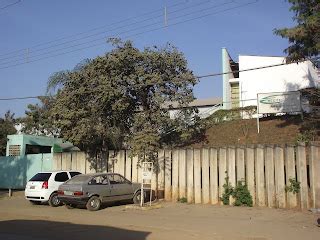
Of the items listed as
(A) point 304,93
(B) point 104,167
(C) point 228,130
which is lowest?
(B) point 104,167

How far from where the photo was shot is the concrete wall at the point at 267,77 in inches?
1499

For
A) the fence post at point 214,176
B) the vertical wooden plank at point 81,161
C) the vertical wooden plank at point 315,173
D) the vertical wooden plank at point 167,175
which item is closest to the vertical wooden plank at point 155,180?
the vertical wooden plank at point 167,175

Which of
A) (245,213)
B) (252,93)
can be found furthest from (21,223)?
(252,93)

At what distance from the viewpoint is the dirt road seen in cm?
1227

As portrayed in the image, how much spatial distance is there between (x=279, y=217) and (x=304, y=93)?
44.6ft

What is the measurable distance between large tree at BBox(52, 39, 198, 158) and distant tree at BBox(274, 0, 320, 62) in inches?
213

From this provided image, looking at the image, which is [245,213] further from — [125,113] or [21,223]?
[125,113]

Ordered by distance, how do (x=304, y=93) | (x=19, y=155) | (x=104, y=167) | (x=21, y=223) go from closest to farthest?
(x=21, y=223) → (x=104, y=167) → (x=304, y=93) → (x=19, y=155)

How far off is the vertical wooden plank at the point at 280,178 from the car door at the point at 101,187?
6633mm

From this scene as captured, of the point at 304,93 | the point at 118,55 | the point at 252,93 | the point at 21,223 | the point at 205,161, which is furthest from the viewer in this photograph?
the point at 252,93

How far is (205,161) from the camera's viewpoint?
65.6 ft

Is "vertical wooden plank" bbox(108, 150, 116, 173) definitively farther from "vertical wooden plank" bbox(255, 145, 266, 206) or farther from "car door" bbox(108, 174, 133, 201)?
"vertical wooden plank" bbox(255, 145, 266, 206)

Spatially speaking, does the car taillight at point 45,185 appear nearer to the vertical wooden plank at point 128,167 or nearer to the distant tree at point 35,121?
the vertical wooden plank at point 128,167

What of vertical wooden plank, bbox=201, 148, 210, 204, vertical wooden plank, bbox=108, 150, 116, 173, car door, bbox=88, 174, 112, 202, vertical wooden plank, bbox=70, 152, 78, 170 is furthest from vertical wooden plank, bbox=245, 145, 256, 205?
vertical wooden plank, bbox=70, 152, 78, 170
